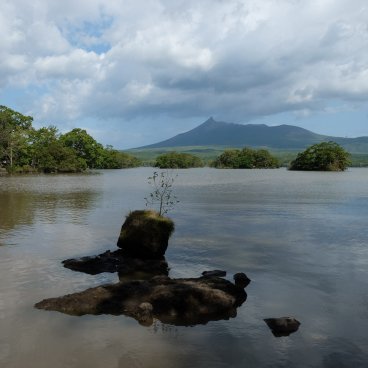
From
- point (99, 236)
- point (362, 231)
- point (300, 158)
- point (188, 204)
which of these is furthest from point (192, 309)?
point (300, 158)

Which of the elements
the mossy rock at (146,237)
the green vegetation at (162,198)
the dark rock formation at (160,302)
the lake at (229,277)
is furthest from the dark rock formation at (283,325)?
the green vegetation at (162,198)

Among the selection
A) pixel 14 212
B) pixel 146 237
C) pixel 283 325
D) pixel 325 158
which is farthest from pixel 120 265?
pixel 325 158

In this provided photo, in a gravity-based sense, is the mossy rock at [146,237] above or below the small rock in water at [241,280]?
above

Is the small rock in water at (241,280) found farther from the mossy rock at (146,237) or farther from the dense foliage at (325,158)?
the dense foliage at (325,158)

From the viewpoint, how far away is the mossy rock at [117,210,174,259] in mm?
17578

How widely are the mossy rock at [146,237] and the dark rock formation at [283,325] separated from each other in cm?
771

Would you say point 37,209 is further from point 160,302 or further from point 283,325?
point 283,325

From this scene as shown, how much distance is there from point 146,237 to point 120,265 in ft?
6.06

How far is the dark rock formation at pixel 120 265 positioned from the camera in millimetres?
15633

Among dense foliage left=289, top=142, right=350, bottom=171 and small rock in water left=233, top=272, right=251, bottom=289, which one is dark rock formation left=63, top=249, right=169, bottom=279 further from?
dense foliage left=289, top=142, right=350, bottom=171

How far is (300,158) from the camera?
167875 millimetres

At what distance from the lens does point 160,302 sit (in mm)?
11602

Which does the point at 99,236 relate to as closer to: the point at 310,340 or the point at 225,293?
the point at 225,293

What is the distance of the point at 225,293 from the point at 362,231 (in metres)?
15.5
